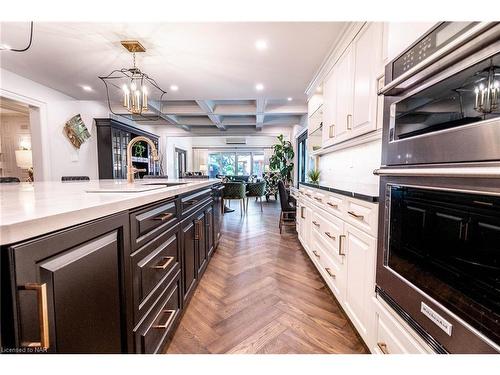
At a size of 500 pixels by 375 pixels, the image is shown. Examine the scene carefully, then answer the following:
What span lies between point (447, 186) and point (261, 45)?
250 centimetres

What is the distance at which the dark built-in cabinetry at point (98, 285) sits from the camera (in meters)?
0.49

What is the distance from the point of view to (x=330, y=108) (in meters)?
2.46

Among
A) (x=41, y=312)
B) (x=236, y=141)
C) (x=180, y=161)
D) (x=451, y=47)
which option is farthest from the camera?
(x=236, y=141)

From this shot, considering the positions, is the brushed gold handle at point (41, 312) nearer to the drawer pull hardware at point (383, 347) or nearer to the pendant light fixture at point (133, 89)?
the drawer pull hardware at point (383, 347)

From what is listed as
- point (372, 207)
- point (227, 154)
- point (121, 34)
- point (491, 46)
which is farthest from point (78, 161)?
point (227, 154)

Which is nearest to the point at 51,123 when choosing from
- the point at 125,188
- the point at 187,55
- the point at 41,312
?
the point at 187,55

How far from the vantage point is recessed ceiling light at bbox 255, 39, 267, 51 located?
2461 millimetres

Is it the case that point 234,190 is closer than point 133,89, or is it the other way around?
point 133,89

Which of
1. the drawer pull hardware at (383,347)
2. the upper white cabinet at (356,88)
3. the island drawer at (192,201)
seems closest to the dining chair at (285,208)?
the upper white cabinet at (356,88)

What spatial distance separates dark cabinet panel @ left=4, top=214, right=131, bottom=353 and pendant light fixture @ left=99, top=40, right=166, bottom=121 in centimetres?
229

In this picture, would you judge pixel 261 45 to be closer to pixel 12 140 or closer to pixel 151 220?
pixel 151 220

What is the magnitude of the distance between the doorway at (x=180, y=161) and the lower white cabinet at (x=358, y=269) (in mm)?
7678
